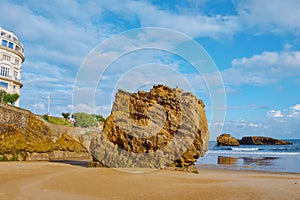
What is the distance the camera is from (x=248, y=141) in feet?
389

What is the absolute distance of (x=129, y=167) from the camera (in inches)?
516

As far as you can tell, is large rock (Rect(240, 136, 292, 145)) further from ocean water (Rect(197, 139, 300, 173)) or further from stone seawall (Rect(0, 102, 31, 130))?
stone seawall (Rect(0, 102, 31, 130))

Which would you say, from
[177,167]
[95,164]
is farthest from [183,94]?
[95,164]

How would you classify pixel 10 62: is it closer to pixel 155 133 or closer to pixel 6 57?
pixel 6 57

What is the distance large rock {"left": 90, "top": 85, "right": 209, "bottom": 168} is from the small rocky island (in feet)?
285

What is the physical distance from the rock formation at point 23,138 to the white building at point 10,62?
31887mm

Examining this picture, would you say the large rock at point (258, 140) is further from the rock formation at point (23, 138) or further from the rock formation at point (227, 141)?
the rock formation at point (23, 138)

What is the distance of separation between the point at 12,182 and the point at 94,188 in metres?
2.94

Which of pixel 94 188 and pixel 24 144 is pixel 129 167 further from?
pixel 24 144

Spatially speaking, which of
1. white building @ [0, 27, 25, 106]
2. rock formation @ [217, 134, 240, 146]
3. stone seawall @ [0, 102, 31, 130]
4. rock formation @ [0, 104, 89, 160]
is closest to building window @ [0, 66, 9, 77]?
white building @ [0, 27, 25, 106]

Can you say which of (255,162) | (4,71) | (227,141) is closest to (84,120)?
(4,71)

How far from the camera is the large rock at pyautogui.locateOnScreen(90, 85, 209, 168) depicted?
13.3 metres

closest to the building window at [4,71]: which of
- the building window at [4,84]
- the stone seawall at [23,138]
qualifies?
the building window at [4,84]

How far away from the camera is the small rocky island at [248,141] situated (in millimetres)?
100675
